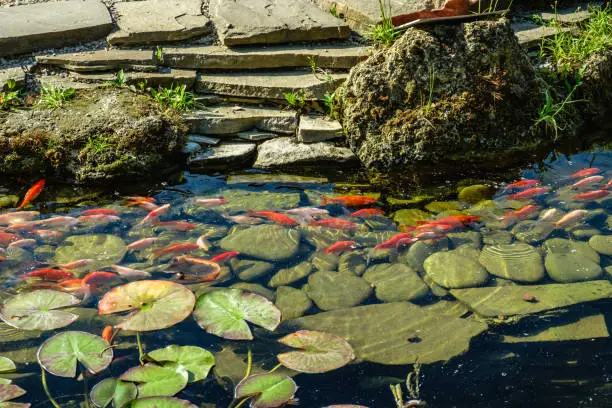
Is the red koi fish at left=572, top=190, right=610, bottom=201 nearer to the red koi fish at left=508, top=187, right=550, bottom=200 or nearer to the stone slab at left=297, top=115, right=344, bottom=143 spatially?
the red koi fish at left=508, top=187, right=550, bottom=200

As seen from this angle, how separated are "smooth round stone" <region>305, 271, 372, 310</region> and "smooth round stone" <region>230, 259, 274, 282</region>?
1.02 feet

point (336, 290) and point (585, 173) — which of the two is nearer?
point (336, 290)

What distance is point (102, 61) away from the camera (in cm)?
555

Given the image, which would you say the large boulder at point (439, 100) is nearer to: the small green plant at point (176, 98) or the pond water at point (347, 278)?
the pond water at point (347, 278)

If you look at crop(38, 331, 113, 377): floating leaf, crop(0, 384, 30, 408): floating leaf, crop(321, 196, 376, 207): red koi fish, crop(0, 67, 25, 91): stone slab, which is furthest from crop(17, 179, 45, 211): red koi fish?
crop(321, 196, 376, 207): red koi fish

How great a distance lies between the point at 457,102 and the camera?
5086mm

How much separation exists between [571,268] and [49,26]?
520 centimetres

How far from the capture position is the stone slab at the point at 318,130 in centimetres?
526

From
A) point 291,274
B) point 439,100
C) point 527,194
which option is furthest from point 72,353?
point 439,100

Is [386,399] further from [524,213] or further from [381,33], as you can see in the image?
[381,33]

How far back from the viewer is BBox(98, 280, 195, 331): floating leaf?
3275 mm

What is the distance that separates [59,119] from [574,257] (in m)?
4.24

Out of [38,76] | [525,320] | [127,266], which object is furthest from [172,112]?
[525,320]

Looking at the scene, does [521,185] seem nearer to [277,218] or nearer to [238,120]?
[277,218]
